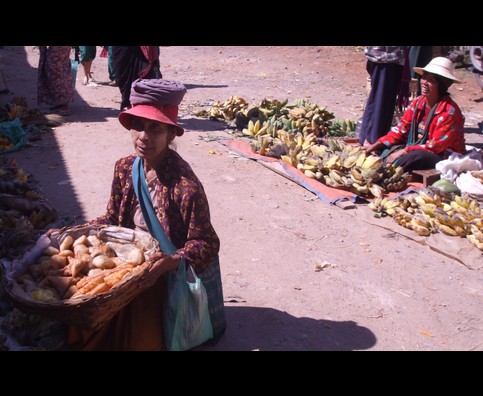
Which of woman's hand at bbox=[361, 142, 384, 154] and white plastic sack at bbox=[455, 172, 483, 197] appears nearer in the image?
white plastic sack at bbox=[455, 172, 483, 197]

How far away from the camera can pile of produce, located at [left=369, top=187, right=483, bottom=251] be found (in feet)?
16.9

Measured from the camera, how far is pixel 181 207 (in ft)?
10.1

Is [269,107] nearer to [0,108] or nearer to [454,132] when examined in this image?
[454,132]

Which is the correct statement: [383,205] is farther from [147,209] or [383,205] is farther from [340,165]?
[147,209]

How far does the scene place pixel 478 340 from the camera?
3699mm

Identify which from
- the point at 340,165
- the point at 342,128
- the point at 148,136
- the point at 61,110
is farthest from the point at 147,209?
the point at 61,110

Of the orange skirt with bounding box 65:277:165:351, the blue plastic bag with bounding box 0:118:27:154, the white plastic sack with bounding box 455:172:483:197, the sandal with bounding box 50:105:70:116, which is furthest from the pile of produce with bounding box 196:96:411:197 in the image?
the orange skirt with bounding box 65:277:165:351

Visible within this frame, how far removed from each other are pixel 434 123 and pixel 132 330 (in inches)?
181

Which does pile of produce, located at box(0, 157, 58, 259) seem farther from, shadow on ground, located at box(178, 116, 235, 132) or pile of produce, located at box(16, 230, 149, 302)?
shadow on ground, located at box(178, 116, 235, 132)

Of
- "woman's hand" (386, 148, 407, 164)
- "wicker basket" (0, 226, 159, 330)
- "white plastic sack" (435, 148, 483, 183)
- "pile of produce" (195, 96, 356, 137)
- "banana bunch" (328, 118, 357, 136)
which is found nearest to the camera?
"wicker basket" (0, 226, 159, 330)

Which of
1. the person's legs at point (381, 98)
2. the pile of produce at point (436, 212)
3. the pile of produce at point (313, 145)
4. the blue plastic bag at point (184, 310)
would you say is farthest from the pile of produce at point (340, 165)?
the blue plastic bag at point (184, 310)

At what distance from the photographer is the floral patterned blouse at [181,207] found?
3.05 meters

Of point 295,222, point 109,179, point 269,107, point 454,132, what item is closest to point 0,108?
point 109,179

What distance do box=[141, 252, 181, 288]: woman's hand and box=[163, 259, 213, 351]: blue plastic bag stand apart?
0.11 m
